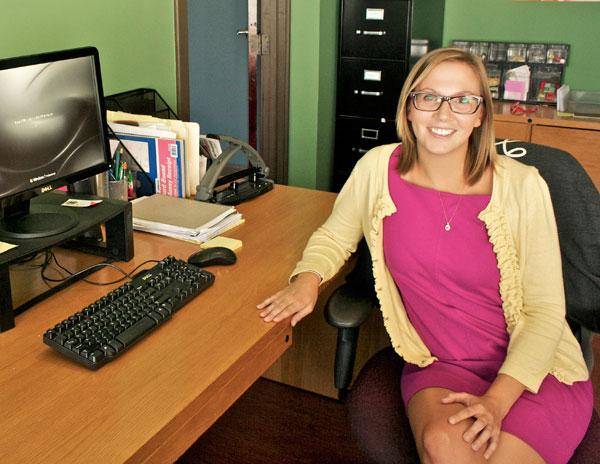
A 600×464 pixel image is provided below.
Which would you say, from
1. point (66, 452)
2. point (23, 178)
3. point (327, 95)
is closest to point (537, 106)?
point (327, 95)

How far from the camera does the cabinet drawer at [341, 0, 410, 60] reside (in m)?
3.96

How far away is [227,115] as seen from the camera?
15.7 feet

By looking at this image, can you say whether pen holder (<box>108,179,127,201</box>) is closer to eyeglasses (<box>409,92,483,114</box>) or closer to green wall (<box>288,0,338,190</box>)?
eyeglasses (<box>409,92,483,114</box>)

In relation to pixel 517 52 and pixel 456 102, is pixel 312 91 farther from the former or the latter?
pixel 456 102

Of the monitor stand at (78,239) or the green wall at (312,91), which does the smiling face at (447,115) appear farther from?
the green wall at (312,91)

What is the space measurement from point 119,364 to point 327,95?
10.5 ft

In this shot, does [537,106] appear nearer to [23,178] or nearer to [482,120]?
[482,120]

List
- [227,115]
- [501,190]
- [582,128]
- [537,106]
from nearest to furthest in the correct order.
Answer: [501,190]
[582,128]
[537,106]
[227,115]

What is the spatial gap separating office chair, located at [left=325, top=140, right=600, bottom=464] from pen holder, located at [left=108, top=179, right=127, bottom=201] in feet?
2.32

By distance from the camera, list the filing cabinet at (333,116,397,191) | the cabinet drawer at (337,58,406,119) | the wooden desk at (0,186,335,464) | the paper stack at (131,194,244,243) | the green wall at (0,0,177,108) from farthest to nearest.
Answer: the filing cabinet at (333,116,397,191), the cabinet drawer at (337,58,406,119), the green wall at (0,0,177,108), the paper stack at (131,194,244,243), the wooden desk at (0,186,335,464)

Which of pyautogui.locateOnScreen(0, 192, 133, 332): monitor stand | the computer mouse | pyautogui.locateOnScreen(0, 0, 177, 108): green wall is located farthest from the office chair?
pyautogui.locateOnScreen(0, 0, 177, 108): green wall

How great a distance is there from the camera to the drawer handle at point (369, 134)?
13.8ft

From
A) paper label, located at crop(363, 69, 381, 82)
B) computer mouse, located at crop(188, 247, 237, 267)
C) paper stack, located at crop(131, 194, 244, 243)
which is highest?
paper label, located at crop(363, 69, 381, 82)

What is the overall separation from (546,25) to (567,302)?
2903mm
